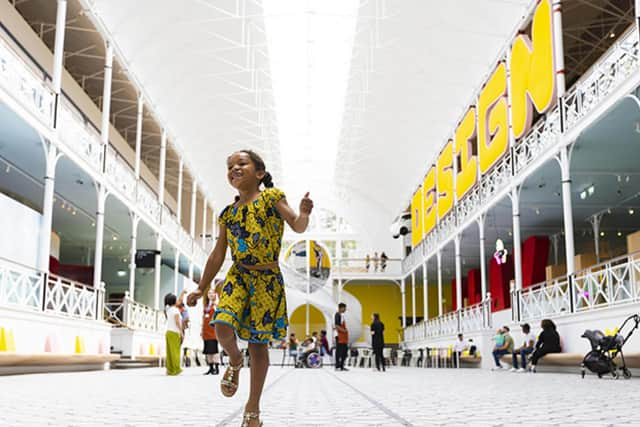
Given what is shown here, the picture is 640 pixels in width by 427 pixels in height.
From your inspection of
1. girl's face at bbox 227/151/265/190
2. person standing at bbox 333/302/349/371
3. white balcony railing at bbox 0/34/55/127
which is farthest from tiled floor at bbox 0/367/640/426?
person standing at bbox 333/302/349/371

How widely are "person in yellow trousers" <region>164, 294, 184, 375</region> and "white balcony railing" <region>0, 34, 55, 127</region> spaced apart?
190 inches

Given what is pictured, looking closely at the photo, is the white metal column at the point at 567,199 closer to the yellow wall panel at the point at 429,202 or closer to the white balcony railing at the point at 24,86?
the white balcony railing at the point at 24,86

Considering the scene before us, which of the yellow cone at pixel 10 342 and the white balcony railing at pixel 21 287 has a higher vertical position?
the white balcony railing at pixel 21 287

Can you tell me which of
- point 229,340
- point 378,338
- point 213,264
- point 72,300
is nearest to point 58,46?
point 72,300

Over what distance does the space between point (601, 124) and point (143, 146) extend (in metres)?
22.3

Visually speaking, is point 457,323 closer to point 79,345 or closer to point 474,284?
point 474,284

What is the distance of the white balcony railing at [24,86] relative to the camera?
1327 cm

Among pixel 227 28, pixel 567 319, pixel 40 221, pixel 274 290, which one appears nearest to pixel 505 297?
pixel 567 319

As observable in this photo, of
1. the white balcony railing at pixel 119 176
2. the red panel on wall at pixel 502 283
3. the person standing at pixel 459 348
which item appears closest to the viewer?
the white balcony railing at pixel 119 176

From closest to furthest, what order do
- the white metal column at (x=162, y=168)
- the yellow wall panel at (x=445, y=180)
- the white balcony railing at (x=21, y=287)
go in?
1. the white balcony railing at (x=21, y=287)
2. the white metal column at (x=162, y=168)
3. the yellow wall panel at (x=445, y=180)

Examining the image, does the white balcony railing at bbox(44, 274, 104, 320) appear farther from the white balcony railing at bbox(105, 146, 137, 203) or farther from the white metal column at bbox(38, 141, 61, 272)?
the white balcony railing at bbox(105, 146, 137, 203)

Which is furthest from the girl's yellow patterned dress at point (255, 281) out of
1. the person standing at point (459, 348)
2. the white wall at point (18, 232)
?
the person standing at point (459, 348)

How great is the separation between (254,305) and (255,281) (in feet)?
0.40

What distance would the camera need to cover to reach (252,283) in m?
3.71
